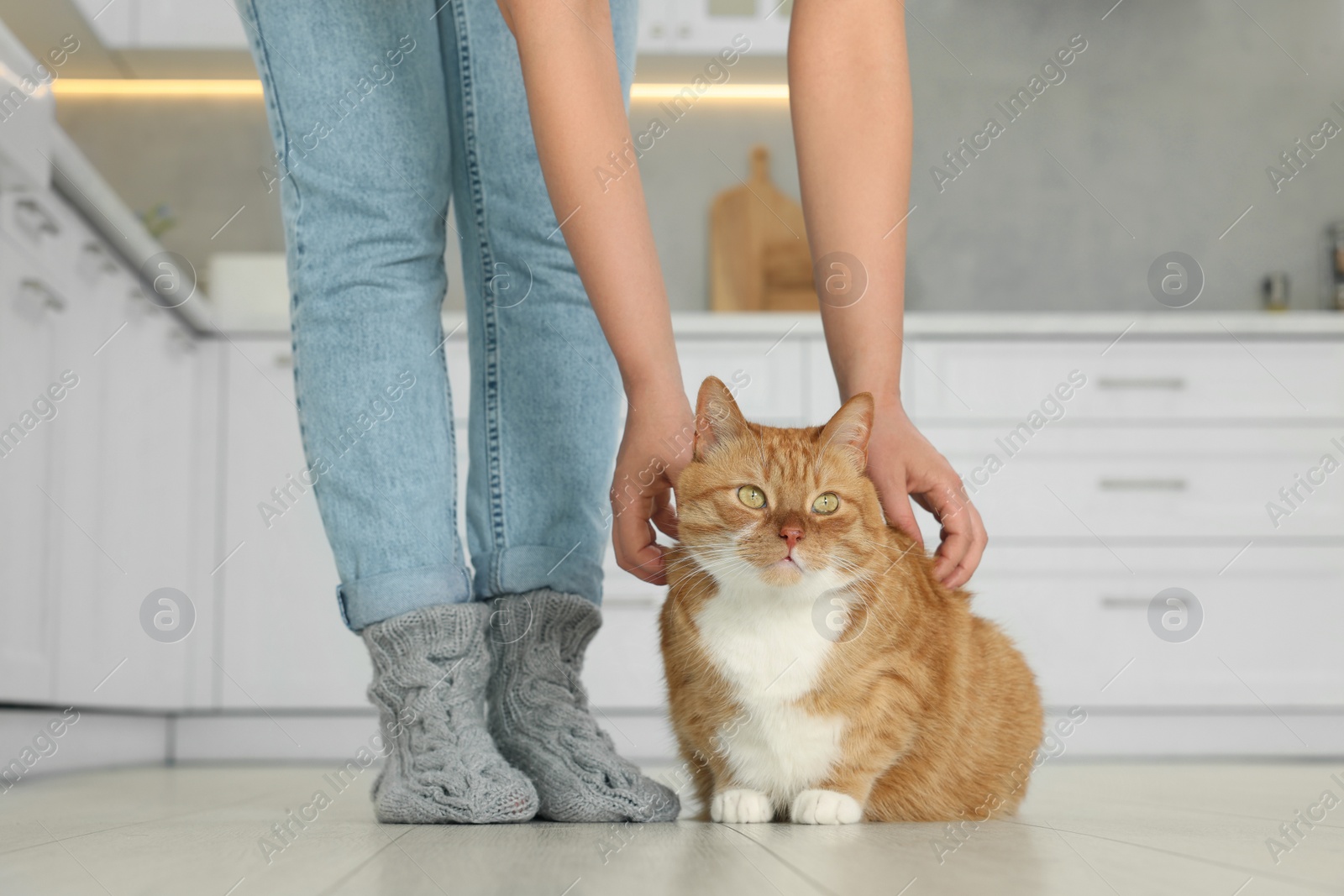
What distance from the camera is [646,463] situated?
886 millimetres

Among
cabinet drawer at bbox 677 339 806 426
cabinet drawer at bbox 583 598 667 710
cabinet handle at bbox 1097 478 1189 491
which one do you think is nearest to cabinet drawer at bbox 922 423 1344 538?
cabinet handle at bbox 1097 478 1189 491

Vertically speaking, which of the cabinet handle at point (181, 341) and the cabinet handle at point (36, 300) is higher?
the cabinet handle at point (36, 300)

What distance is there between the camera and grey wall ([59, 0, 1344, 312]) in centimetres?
340

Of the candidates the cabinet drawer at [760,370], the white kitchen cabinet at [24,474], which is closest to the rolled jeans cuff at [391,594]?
the white kitchen cabinet at [24,474]

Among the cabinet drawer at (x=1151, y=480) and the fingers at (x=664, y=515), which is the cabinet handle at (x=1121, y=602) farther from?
the fingers at (x=664, y=515)

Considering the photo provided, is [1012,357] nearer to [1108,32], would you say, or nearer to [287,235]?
[1108,32]

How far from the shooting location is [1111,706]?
2.50m

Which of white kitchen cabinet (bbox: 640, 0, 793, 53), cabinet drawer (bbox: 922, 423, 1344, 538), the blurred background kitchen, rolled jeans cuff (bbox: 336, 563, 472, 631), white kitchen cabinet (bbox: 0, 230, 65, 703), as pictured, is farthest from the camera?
white kitchen cabinet (bbox: 640, 0, 793, 53)

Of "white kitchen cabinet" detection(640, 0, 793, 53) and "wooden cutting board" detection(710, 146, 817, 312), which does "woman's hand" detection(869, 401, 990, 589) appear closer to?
"wooden cutting board" detection(710, 146, 817, 312)

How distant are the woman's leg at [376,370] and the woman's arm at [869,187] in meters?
0.37

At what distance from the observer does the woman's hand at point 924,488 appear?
99cm

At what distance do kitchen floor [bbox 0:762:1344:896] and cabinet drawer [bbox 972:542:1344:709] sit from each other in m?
1.31

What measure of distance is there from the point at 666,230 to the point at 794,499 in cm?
245

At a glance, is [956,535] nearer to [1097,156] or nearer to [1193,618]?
[1193,618]
